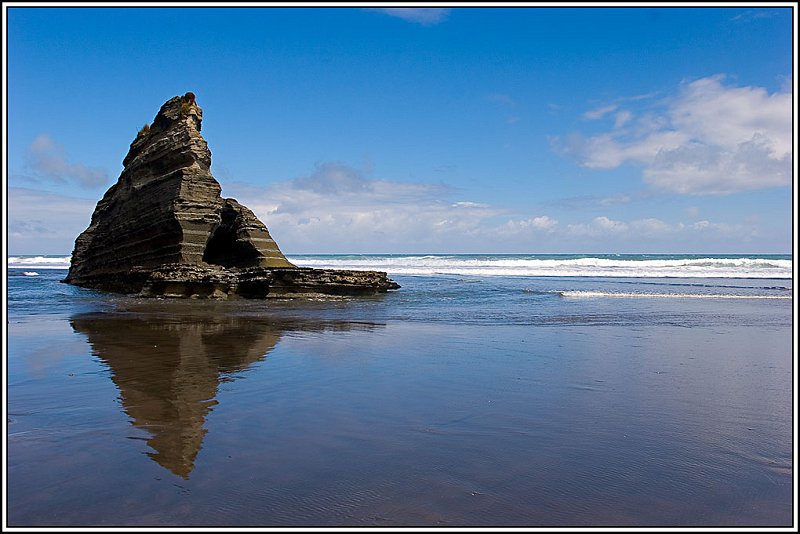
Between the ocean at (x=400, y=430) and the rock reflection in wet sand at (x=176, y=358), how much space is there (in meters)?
0.04

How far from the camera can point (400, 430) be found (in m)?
4.80

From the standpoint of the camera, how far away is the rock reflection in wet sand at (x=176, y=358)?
472cm

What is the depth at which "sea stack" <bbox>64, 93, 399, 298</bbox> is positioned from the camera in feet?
71.5

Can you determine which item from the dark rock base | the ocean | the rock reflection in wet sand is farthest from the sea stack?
the ocean

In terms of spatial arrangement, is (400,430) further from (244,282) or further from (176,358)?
(244,282)

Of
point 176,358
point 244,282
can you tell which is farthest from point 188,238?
point 176,358

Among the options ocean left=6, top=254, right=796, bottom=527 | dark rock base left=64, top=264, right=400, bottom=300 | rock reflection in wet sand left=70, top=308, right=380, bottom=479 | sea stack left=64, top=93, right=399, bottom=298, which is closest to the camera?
ocean left=6, top=254, right=796, bottom=527

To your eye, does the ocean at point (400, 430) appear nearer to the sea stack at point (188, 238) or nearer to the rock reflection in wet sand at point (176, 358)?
the rock reflection in wet sand at point (176, 358)

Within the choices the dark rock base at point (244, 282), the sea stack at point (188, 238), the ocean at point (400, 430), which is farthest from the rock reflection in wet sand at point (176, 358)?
the sea stack at point (188, 238)

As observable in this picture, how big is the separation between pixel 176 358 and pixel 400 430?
4867mm

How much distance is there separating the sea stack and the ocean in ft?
35.8

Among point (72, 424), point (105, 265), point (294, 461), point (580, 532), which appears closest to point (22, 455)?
point (72, 424)

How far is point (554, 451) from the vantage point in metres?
4.32

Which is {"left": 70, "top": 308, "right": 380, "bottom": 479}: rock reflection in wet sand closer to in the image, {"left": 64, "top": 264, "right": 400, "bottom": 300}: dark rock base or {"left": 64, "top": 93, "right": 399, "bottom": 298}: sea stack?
{"left": 64, "top": 264, "right": 400, "bottom": 300}: dark rock base
